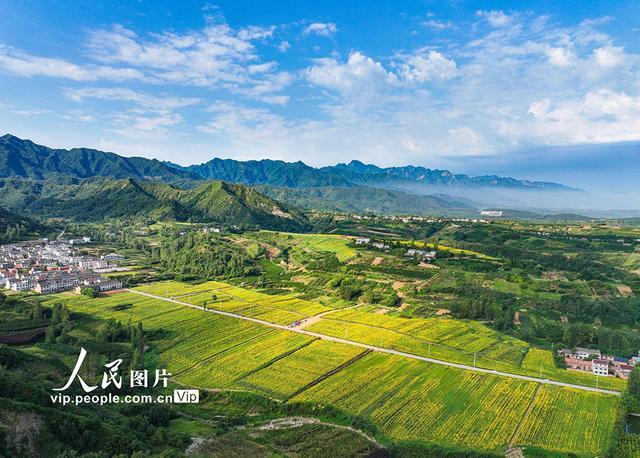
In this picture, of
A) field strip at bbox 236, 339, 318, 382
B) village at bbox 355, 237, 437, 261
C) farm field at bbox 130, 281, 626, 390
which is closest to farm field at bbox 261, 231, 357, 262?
village at bbox 355, 237, 437, 261

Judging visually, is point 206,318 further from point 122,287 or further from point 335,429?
point 335,429

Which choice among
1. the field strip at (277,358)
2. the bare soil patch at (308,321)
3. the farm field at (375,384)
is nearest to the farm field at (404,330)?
the bare soil patch at (308,321)

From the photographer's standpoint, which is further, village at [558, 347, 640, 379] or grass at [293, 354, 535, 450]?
village at [558, 347, 640, 379]

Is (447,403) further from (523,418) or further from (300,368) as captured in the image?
(300,368)

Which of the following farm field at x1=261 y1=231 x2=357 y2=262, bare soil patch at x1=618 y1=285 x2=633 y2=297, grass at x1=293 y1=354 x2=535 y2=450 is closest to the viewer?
grass at x1=293 y1=354 x2=535 y2=450

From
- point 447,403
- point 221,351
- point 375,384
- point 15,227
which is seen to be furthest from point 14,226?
point 447,403

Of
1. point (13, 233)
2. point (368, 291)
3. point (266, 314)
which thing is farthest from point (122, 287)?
point (13, 233)

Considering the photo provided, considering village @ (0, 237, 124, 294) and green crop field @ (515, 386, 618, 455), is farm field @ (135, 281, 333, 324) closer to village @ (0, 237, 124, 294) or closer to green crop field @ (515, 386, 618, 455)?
village @ (0, 237, 124, 294)
